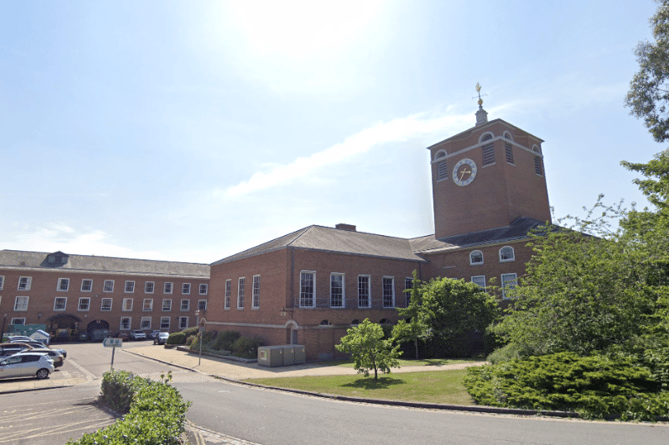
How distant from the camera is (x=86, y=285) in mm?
51969

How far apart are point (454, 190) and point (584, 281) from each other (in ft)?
91.0

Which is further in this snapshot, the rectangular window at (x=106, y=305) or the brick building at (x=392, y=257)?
the rectangular window at (x=106, y=305)

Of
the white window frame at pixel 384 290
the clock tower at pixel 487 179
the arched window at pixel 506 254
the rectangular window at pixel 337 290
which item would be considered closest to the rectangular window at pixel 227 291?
the rectangular window at pixel 337 290

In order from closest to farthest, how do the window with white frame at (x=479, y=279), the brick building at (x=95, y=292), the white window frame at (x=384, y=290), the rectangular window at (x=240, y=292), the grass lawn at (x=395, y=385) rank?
the grass lawn at (x=395, y=385), the window with white frame at (x=479, y=279), the white window frame at (x=384, y=290), the rectangular window at (x=240, y=292), the brick building at (x=95, y=292)

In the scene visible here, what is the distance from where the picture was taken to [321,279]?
98.2 feet

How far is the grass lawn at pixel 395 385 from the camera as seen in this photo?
13.1 m

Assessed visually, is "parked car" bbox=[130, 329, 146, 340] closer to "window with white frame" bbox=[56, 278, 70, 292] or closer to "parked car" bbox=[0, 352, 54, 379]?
"window with white frame" bbox=[56, 278, 70, 292]

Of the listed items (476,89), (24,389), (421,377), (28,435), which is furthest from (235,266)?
(476,89)

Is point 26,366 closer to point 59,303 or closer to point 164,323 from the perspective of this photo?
point 59,303

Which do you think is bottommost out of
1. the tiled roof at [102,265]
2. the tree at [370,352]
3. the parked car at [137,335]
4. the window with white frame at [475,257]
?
the parked car at [137,335]

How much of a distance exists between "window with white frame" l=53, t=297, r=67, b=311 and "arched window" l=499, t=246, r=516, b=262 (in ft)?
171

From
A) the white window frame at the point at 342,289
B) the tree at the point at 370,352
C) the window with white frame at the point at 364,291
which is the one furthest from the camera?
the window with white frame at the point at 364,291

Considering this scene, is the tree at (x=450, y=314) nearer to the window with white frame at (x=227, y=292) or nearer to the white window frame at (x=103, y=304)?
the window with white frame at (x=227, y=292)

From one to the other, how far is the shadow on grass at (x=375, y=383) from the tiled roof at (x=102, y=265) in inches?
1895
